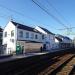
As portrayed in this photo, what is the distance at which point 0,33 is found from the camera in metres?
56.8

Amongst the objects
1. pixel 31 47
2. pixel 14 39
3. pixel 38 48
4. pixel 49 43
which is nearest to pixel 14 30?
pixel 14 39

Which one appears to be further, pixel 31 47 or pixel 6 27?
pixel 6 27

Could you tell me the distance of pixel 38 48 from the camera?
53406mm

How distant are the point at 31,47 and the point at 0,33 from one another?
1350 cm

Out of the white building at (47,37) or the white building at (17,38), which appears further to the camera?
the white building at (47,37)

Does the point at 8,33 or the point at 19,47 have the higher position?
the point at 8,33

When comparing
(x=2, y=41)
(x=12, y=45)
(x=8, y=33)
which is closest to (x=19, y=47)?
(x=12, y=45)

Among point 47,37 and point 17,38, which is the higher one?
point 47,37

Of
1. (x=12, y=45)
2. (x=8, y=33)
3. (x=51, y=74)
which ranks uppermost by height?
(x=8, y=33)

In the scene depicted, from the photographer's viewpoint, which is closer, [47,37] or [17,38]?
[17,38]

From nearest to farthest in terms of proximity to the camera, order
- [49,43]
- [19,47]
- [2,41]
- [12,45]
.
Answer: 1. [19,47]
2. [12,45]
3. [2,41]
4. [49,43]

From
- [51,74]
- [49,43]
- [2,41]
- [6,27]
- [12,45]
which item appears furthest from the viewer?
[49,43]

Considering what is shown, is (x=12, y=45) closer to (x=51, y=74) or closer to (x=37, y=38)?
(x=37, y=38)

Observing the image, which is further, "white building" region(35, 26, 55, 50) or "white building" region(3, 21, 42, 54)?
"white building" region(35, 26, 55, 50)
